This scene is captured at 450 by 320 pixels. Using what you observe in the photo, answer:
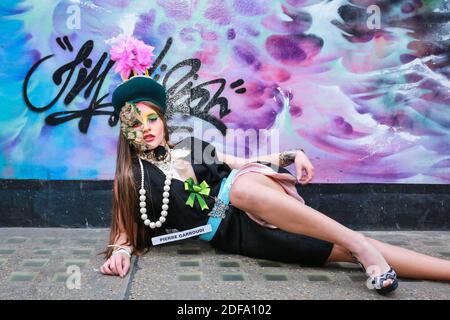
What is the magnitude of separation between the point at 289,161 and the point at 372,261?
810mm

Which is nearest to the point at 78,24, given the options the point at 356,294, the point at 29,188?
the point at 29,188

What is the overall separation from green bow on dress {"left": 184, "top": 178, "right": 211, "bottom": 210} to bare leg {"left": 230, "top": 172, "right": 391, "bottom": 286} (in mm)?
211

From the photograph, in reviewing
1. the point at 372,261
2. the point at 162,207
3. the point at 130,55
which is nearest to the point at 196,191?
the point at 162,207

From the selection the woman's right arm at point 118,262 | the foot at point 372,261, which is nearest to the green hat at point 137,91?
the woman's right arm at point 118,262

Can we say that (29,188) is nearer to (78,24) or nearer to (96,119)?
(96,119)

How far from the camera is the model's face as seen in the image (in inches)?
108

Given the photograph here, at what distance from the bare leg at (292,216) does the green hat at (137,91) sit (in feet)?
2.25

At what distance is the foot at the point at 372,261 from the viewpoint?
2.29 metres

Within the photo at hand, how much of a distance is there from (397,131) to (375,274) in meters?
1.78

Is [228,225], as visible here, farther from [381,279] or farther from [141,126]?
[381,279]

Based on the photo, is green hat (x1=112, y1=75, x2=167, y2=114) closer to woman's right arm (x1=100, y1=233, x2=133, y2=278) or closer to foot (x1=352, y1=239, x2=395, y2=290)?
woman's right arm (x1=100, y1=233, x2=133, y2=278)

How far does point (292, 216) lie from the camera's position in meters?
2.51

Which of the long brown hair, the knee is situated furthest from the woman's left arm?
the long brown hair

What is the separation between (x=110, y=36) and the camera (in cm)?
364
